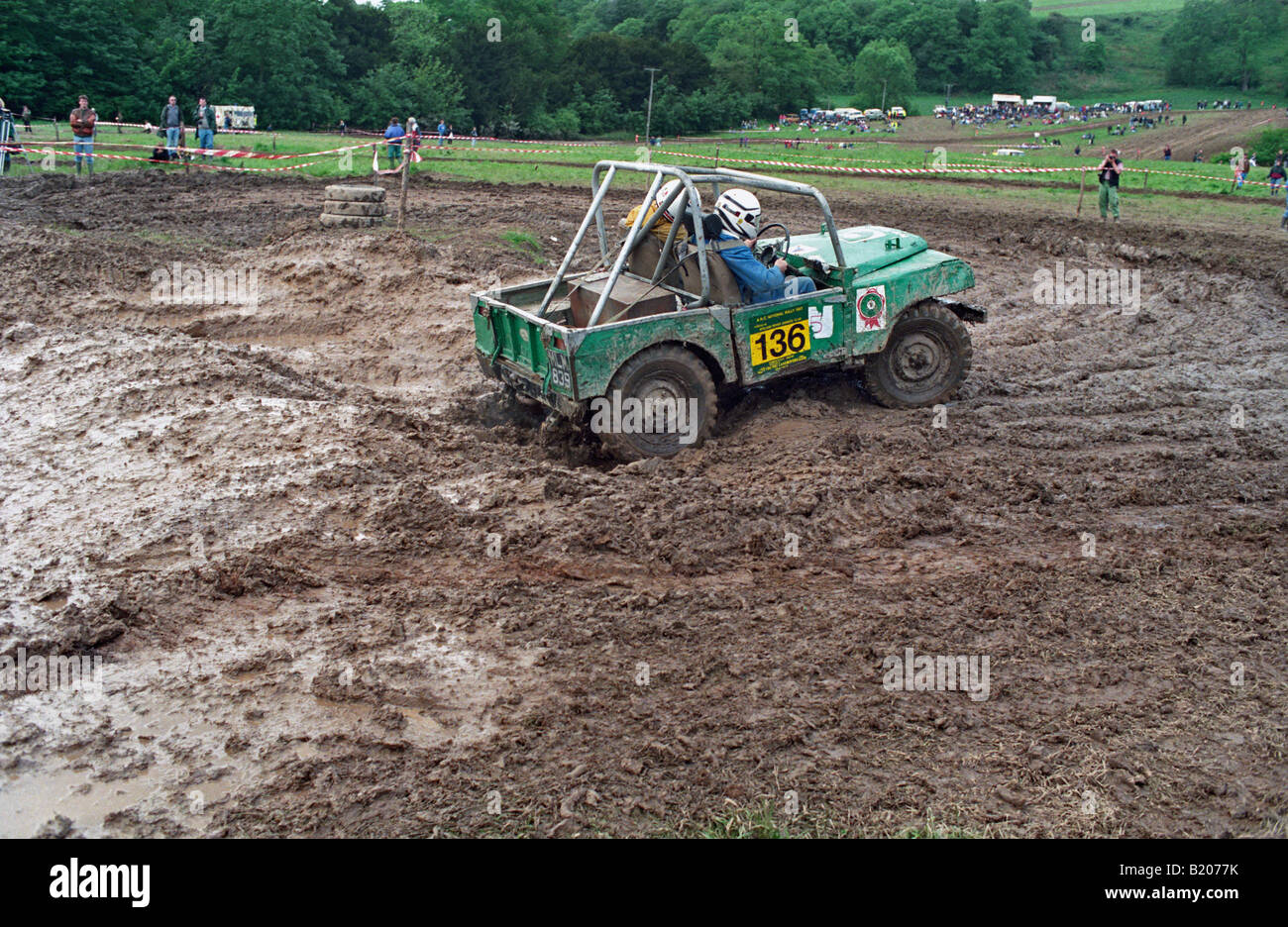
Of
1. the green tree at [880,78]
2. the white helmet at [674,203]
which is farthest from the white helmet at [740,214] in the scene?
the green tree at [880,78]

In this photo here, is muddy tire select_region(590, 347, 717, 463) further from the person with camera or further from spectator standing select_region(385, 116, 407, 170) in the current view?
spectator standing select_region(385, 116, 407, 170)

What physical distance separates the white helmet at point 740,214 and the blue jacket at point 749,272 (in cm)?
19

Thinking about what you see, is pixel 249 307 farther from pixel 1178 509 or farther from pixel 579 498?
pixel 1178 509

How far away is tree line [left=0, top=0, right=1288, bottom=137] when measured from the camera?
42906 millimetres

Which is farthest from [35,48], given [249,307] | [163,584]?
[163,584]

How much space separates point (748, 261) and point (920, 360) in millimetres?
2116

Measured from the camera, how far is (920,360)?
9.05 m

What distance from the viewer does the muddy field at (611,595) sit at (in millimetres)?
4359

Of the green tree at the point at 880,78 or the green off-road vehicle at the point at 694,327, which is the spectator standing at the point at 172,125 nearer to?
the green off-road vehicle at the point at 694,327

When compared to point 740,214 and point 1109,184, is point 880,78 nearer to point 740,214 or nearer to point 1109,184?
point 1109,184

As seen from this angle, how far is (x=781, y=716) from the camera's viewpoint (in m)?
4.86

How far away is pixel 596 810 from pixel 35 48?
46718mm

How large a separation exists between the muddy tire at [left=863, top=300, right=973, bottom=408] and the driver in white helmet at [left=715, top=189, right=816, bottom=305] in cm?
107

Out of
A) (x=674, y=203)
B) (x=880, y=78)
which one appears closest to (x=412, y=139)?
(x=674, y=203)
